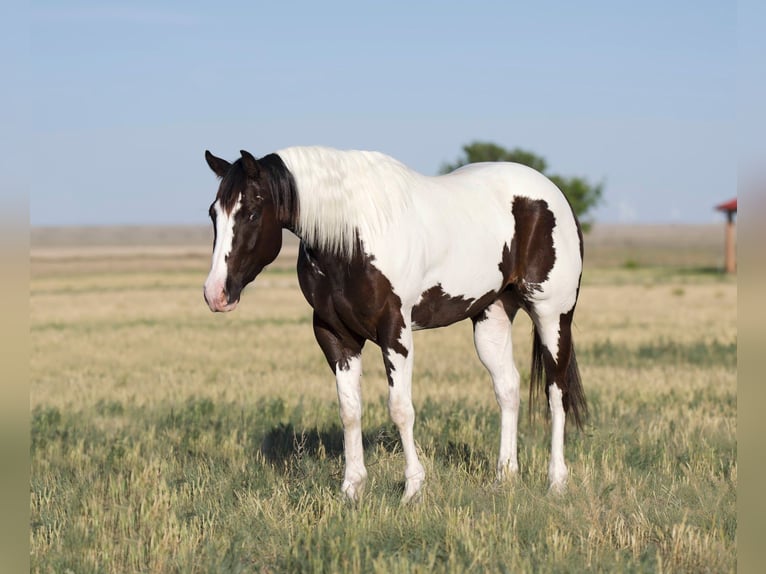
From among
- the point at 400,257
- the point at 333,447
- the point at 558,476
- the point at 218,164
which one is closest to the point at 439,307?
the point at 400,257

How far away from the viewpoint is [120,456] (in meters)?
7.96

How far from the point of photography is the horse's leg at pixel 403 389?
588 cm

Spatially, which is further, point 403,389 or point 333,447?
point 333,447

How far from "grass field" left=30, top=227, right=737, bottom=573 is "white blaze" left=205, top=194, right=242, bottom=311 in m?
1.45

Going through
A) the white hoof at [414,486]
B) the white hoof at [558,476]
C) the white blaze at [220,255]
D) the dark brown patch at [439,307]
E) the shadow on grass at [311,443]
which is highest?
the white blaze at [220,255]

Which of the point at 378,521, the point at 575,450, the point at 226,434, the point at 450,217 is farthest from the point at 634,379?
the point at 378,521

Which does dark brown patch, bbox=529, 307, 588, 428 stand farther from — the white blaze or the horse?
the white blaze

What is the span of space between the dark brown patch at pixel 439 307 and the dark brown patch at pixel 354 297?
0.34 m

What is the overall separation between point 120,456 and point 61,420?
256 cm

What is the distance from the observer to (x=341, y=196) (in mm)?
5777

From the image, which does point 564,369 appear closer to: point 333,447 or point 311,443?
point 333,447

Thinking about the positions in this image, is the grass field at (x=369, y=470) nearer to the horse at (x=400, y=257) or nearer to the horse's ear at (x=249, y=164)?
the horse at (x=400, y=257)

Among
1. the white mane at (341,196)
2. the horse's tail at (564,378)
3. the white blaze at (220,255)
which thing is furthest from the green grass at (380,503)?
the white mane at (341,196)

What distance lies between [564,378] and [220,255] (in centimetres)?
329
